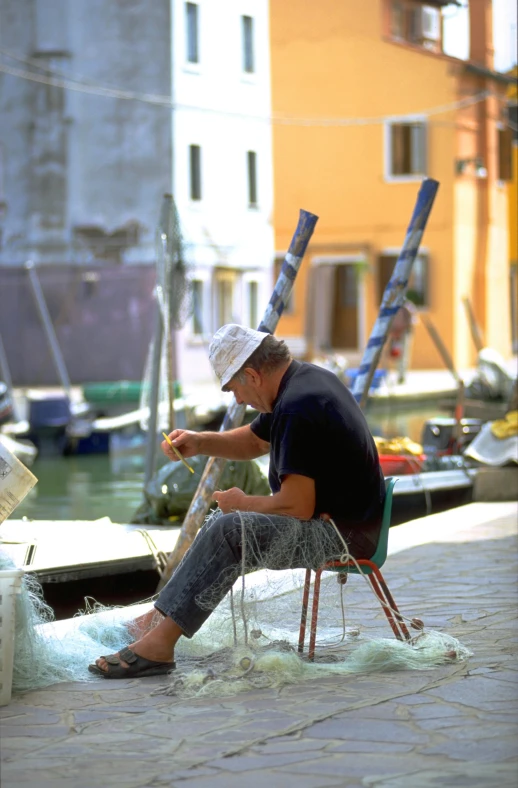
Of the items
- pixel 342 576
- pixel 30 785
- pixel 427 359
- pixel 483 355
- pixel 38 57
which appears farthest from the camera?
pixel 427 359

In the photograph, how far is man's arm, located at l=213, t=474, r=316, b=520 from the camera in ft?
16.3

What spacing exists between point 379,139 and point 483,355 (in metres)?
17.4

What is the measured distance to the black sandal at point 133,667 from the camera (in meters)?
5.02

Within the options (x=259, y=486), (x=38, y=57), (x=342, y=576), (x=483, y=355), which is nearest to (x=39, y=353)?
(x=38, y=57)

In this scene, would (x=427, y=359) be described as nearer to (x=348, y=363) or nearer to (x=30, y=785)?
(x=348, y=363)

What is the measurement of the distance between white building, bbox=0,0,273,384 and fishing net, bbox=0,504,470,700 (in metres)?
26.0

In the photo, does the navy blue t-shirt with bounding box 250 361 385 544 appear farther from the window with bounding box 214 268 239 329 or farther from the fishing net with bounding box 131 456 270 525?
the window with bounding box 214 268 239 329

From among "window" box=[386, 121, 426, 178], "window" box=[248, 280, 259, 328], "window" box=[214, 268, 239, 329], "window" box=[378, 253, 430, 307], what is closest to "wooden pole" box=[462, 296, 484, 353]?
"window" box=[214, 268, 239, 329]

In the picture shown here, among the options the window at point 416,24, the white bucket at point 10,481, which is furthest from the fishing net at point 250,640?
the window at point 416,24

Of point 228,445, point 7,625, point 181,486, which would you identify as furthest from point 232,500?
point 181,486

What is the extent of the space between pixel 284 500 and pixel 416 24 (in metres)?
32.0

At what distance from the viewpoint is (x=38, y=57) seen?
31688 millimetres

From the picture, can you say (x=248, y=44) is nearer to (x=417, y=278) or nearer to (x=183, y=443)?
(x=417, y=278)

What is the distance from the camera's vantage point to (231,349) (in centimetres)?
504
